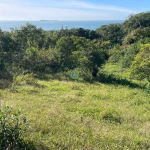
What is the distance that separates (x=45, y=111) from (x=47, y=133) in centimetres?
244

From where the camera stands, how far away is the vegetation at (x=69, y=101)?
19.7ft

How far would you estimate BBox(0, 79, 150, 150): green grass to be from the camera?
617 cm

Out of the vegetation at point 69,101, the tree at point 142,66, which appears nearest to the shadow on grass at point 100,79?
the vegetation at point 69,101

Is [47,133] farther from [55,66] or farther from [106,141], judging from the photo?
[55,66]

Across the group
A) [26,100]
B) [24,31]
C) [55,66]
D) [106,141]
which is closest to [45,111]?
[26,100]

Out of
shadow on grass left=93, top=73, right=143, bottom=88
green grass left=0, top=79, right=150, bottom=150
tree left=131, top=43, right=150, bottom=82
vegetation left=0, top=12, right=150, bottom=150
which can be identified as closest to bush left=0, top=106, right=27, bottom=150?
vegetation left=0, top=12, right=150, bottom=150

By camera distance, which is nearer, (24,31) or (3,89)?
(3,89)

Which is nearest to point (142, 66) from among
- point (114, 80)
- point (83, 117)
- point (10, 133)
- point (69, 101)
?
point (114, 80)

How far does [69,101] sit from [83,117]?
291cm

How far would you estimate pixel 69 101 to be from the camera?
37.7 feet

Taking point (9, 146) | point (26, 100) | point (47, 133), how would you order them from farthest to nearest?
point (26, 100), point (47, 133), point (9, 146)

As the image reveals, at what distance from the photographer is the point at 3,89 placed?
1324 cm

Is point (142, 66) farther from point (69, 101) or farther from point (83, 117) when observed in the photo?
point (83, 117)

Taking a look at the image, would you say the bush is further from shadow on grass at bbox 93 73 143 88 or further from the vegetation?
shadow on grass at bbox 93 73 143 88
